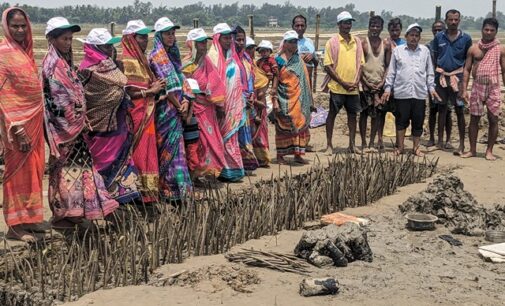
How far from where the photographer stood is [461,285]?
4273mm

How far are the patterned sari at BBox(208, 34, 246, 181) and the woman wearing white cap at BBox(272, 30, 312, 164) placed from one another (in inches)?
36.1

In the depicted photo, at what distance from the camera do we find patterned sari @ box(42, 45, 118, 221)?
5.17m

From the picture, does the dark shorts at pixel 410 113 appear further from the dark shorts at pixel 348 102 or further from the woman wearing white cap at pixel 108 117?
the woman wearing white cap at pixel 108 117

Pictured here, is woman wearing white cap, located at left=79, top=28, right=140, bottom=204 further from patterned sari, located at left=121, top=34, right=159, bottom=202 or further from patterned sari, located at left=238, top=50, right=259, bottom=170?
patterned sari, located at left=238, top=50, right=259, bottom=170

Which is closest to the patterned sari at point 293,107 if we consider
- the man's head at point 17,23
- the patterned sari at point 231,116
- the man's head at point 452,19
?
the patterned sari at point 231,116

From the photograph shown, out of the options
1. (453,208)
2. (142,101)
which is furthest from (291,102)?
(453,208)

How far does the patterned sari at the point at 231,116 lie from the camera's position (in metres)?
7.20

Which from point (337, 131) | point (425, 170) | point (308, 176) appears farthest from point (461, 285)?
point (337, 131)

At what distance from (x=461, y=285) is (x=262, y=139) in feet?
13.3

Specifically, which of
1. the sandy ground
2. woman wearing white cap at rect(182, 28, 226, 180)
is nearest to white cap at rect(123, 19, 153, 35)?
woman wearing white cap at rect(182, 28, 226, 180)

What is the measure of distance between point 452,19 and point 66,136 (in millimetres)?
5509

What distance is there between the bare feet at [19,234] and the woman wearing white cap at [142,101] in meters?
1.08

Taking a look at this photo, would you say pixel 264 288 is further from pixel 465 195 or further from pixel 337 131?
pixel 337 131

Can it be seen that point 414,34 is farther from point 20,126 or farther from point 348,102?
point 20,126
